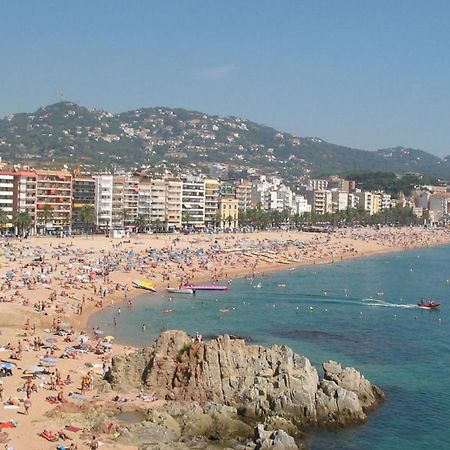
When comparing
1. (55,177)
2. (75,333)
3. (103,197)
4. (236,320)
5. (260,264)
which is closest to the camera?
(75,333)

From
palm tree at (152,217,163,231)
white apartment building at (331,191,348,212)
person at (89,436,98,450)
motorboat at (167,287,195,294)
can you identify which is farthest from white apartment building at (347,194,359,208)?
person at (89,436,98,450)

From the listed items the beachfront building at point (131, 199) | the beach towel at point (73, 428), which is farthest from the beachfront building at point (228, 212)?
the beach towel at point (73, 428)

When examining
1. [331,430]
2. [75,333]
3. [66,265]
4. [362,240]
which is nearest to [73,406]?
[331,430]

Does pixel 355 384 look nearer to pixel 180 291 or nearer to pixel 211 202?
pixel 180 291

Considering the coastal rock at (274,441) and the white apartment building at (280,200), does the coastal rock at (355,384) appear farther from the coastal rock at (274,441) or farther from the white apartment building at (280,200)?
the white apartment building at (280,200)

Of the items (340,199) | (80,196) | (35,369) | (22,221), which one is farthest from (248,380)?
(340,199)

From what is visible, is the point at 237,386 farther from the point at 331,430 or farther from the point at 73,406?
the point at 73,406

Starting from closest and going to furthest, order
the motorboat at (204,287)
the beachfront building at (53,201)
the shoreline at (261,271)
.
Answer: the shoreline at (261,271)
the motorboat at (204,287)
the beachfront building at (53,201)
